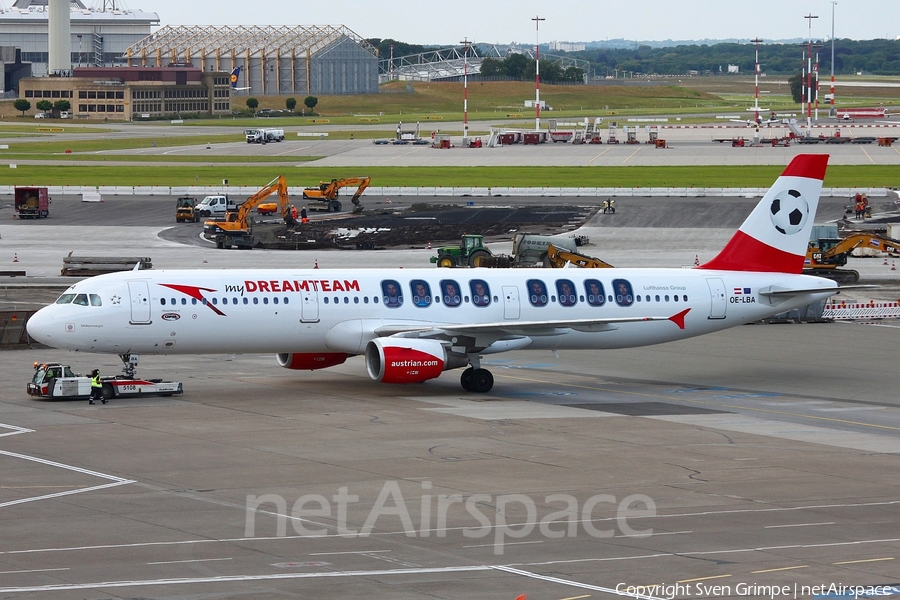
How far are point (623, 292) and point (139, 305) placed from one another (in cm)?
1770

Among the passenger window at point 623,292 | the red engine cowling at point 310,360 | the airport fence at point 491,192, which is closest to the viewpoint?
the red engine cowling at point 310,360

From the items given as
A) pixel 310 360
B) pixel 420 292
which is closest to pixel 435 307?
pixel 420 292

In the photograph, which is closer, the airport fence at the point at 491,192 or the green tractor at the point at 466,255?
the green tractor at the point at 466,255

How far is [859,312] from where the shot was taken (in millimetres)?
64062

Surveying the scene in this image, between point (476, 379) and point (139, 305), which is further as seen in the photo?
point (476, 379)

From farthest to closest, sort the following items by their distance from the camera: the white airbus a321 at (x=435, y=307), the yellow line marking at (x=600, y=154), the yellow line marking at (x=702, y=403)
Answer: the yellow line marking at (x=600, y=154) → the white airbus a321 at (x=435, y=307) → the yellow line marking at (x=702, y=403)

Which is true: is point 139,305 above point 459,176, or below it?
below

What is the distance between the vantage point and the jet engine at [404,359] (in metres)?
43.1

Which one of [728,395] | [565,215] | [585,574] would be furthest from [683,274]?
[565,215]

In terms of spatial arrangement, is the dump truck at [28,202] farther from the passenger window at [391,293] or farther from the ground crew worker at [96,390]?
the passenger window at [391,293]

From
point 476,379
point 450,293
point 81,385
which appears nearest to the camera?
point 81,385
